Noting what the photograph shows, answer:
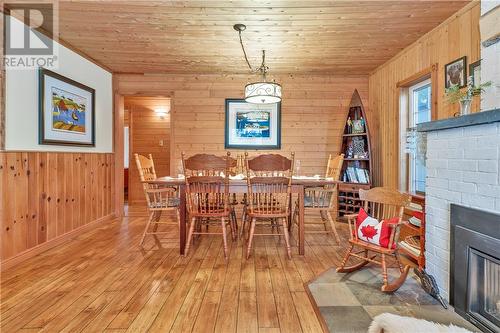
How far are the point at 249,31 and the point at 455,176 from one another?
2.40 metres

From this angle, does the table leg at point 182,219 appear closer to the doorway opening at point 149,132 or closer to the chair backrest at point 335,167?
the chair backrest at point 335,167

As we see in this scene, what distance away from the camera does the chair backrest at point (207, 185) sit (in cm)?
262

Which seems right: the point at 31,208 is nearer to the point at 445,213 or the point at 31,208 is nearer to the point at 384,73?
the point at 445,213

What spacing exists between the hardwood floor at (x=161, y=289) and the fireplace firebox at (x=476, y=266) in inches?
35.3

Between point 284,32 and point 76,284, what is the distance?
3105 mm

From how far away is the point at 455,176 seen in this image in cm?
179

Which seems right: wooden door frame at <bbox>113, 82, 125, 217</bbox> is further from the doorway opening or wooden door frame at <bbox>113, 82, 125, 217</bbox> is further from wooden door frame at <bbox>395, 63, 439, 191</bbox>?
wooden door frame at <bbox>395, 63, 439, 191</bbox>

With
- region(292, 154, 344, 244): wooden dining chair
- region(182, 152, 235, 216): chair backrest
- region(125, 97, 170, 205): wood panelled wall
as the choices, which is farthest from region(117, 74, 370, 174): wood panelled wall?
region(182, 152, 235, 216): chair backrest

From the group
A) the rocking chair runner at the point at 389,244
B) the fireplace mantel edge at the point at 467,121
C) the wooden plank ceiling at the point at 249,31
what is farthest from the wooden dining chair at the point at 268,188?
the wooden plank ceiling at the point at 249,31

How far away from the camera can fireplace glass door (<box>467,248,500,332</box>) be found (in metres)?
1.54

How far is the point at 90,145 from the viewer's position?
12.5 feet

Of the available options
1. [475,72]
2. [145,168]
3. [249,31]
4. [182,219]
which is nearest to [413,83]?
[475,72]

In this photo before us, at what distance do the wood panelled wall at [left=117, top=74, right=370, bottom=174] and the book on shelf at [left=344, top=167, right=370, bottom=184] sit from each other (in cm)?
47

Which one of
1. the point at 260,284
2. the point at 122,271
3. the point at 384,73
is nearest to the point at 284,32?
the point at 384,73
